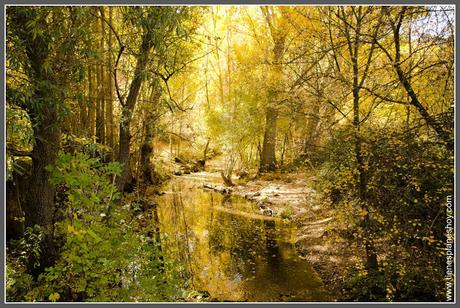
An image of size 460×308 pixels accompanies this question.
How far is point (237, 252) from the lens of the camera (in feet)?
24.5

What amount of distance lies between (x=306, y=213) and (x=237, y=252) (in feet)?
10.1

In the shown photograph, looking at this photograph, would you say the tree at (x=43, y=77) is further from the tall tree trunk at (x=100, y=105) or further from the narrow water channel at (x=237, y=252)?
the tall tree trunk at (x=100, y=105)

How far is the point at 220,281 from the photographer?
6.25 meters

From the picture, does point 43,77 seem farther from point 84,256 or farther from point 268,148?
point 268,148

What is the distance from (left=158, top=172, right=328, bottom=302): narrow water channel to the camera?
5930 millimetres

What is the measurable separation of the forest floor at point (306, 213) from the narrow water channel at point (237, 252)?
0.81 ft

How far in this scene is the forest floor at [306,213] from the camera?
21.3 ft

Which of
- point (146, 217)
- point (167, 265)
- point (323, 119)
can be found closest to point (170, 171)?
point (146, 217)

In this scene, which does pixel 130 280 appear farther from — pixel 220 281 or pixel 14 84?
pixel 14 84

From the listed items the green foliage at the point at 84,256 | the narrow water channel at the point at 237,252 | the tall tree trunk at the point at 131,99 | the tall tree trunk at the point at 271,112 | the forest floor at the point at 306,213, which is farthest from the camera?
the tall tree trunk at the point at 271,112

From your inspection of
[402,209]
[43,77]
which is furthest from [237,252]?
[43,77]

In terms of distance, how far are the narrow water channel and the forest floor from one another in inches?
9.8

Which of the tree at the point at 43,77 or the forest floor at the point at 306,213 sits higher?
the tree at the point at 43,77

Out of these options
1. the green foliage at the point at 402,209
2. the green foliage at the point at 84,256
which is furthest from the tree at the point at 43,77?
the green foliage at the point at 402,209
